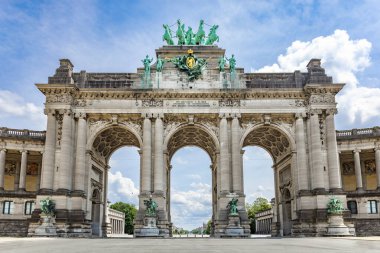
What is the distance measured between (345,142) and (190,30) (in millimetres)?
27422

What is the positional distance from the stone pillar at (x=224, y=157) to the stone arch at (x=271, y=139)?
7.59 ft

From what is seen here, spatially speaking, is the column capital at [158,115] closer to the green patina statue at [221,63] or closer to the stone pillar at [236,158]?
the stone pillar at [236,158]

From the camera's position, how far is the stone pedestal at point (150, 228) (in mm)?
45750

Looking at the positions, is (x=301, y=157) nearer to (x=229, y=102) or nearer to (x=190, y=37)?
(x=229, y=102)

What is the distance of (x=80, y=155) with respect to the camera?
51.1 m

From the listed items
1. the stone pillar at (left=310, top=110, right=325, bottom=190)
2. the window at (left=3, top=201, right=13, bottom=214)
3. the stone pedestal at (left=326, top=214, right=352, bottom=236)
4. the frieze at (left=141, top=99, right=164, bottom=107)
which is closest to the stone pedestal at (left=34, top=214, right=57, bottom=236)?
the frieze at (left=141, top=99, right=164, bottom=107)

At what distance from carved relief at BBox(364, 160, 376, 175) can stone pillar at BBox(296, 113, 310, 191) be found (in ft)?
59.9

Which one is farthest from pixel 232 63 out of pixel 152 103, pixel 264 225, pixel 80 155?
pixel 264 225

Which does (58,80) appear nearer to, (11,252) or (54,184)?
(54,184)

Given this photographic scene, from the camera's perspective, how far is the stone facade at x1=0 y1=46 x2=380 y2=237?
4916 cm

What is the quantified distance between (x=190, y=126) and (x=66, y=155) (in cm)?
1557

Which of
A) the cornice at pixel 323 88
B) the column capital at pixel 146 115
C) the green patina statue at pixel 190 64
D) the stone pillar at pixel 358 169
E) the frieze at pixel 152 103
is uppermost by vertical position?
the green patina statue at pixel 190 64

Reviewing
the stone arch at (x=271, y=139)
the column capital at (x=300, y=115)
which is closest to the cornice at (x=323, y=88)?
the column capital at (x=300, y=115)

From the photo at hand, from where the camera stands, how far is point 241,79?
53375mm
